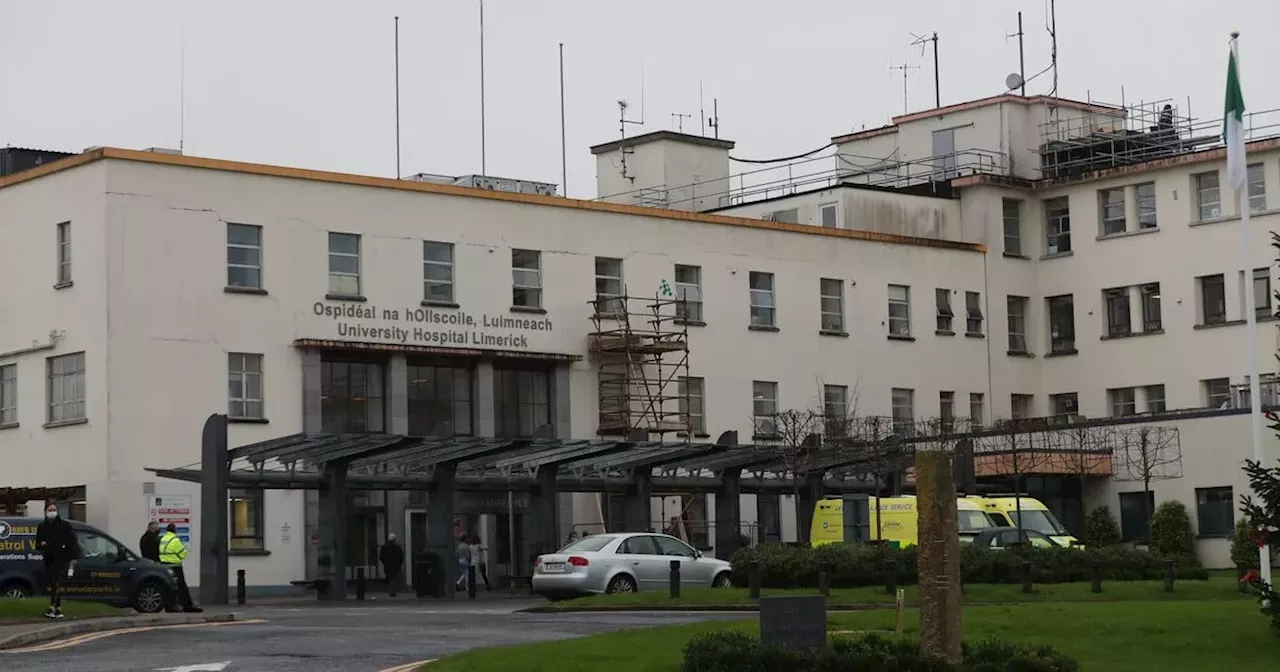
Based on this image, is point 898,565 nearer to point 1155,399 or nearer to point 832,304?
point 832,304

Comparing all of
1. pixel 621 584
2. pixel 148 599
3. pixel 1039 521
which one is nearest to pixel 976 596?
pixel 621 584

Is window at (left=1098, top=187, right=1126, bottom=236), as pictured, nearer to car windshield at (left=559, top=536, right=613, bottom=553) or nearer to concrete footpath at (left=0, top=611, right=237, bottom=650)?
car windshield at (left=559, top=536, right=613, bottom=553)

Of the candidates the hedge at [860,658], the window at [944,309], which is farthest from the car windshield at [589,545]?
the window at [944,309]

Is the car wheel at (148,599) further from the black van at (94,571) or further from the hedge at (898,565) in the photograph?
the hedge at (898,565)

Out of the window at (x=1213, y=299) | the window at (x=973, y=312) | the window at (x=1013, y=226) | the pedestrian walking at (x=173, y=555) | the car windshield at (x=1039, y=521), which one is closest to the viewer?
the pedestrian walking at (x=173, y=555)

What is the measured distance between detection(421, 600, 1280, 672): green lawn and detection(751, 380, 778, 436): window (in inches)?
1235

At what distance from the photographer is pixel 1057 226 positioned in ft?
232

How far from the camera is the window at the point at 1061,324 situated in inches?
2761

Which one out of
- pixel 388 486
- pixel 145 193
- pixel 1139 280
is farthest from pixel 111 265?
pixel 1139 280

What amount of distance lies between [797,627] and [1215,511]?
41331 millimetres

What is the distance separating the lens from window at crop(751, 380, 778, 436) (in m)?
62.6

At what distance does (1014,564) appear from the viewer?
4056 cm

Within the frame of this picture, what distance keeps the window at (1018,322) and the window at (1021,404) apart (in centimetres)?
149

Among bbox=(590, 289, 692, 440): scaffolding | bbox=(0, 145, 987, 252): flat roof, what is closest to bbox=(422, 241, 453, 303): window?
bbox=(0, 145, 987, 252): flat roof
